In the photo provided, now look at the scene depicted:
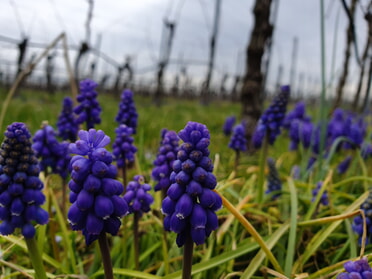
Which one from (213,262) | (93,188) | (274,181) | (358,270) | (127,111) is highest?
(127,111)

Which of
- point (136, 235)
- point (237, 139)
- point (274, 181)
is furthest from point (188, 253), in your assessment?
point (237, 139)

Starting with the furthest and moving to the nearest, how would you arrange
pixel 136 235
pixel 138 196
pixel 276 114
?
pixel 276 114 < pixel 136 235 < pixel 138 196

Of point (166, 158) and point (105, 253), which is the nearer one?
point (105, 253)

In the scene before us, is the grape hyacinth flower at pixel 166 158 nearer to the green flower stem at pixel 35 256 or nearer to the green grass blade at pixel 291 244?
the green grass blade at pixel 291 244

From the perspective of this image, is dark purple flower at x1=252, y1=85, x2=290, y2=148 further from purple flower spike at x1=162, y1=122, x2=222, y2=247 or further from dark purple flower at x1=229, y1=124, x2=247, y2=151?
purple flower spike at x1=162, y1=122, x2=222, y2=247

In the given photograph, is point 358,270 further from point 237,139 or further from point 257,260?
point 237,139

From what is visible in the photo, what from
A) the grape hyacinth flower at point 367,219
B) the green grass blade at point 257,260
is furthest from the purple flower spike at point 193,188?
the grape hyacinth flower at point 367,219

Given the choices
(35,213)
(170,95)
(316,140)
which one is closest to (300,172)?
(316,140)
